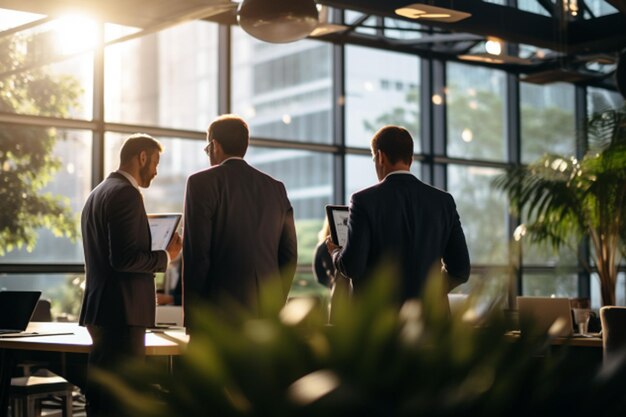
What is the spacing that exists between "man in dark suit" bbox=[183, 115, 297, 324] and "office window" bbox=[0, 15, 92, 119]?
531 cm

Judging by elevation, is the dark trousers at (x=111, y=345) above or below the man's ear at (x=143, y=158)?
below

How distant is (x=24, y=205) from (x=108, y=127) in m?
1.02

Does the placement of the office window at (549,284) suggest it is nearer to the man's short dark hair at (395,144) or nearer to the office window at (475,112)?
the office window at (475,112)

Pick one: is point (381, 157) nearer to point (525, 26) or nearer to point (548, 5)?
point (525, 26)

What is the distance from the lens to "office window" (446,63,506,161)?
11359mm

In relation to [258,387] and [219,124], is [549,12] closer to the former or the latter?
[219,124]

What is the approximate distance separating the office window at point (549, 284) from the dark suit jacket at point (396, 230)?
334 inches

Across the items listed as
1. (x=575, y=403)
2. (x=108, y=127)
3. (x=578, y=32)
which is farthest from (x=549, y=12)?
(x=575, y=403)

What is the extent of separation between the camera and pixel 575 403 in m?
0.90

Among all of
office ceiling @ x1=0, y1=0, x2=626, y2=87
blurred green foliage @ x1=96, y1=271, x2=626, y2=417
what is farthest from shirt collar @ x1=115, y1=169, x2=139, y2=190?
office ceiling @ x1=0, y1=0, x2=626, y2=87

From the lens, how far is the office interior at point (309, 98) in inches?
332

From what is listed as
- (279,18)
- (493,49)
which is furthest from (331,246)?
(493,49)

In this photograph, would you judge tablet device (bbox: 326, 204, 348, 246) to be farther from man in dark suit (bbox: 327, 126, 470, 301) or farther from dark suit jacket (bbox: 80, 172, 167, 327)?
dark suit jacket (bbox: 80, 172, 167, 327)

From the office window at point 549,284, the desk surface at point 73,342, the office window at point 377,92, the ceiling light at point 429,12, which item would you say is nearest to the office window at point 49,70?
the office window at point 377,92
